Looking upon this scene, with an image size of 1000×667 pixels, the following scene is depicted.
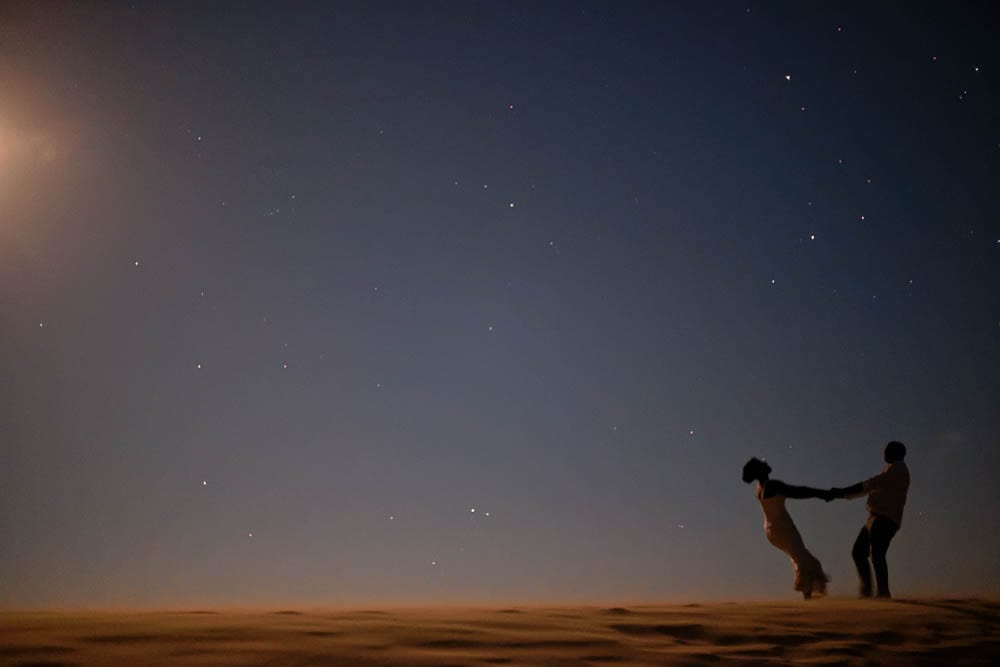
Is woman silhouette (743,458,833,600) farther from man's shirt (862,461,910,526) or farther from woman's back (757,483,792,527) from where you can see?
man's shirt (862,461,910,526)

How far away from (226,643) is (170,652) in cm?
34

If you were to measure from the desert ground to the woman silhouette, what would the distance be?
2.18m

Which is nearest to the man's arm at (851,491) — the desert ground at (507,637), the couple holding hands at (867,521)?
the couple holding hands at (867,521)

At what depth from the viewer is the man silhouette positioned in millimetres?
8562

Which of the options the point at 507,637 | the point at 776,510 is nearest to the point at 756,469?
the point at 776,510

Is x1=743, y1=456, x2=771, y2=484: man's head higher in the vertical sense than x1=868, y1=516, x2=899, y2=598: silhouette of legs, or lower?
higher

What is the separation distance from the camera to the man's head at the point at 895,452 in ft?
28.9

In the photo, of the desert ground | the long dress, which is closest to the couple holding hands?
the long dress

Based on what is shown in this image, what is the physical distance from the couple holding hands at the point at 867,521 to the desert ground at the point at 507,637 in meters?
1.79

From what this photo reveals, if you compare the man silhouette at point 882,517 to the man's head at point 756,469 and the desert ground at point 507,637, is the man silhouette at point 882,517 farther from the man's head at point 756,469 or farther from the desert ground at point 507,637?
the desert ground at point 507,637

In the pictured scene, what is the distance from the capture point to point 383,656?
14.1ft

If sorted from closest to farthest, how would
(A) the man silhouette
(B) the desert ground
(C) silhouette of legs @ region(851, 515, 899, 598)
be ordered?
(B) the desert ground
(C) silhouette of legs @ region(851, 515, 899, 598)
(A) the man silhouette

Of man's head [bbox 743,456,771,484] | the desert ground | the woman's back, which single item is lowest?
the desert ground

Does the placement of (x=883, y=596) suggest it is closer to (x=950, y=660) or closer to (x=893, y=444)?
(x=893, y=444)
